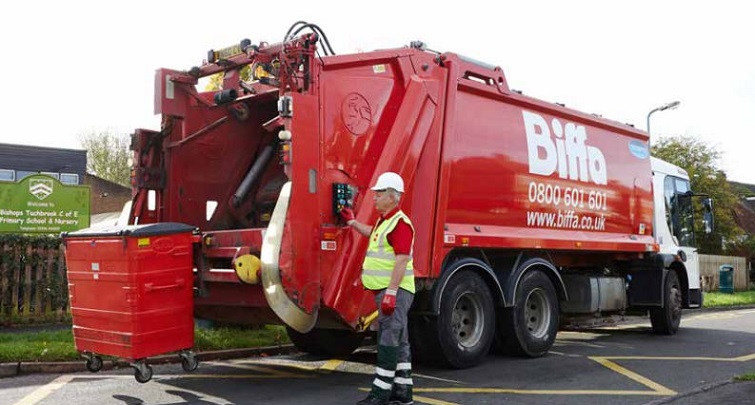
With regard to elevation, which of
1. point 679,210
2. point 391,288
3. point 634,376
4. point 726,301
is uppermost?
point 679,210

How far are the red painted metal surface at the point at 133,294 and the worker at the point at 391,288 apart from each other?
4.90 ft

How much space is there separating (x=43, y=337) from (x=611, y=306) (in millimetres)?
7338

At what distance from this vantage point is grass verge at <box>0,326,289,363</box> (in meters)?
7.43

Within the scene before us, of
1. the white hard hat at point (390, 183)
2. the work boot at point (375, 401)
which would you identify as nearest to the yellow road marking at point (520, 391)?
the work boot at point (375, 401)

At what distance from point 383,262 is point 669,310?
7026 millimetres

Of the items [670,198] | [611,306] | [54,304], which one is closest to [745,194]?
[670,198]

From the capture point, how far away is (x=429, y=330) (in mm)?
7059

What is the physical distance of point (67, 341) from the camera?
8.21 metres

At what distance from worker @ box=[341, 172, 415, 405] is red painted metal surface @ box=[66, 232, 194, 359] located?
1.49 m

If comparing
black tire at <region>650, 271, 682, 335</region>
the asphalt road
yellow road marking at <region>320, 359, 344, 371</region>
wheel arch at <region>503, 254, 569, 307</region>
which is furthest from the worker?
black tire at <region>650, 271, 682, 335</region>

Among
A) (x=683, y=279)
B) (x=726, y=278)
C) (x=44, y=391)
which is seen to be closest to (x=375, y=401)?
(x=44, y=391)

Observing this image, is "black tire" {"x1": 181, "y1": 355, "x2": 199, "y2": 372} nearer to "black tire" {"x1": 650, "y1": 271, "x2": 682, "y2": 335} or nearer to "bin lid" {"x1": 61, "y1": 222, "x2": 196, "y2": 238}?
"bin lid" {"x1": 61, "y1": 222, "x2": 196, "y2": 238}

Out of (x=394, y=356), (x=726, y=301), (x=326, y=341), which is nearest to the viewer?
(x=394, y=356)

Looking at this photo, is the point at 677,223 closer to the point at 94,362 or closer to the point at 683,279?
the point at 683,279
